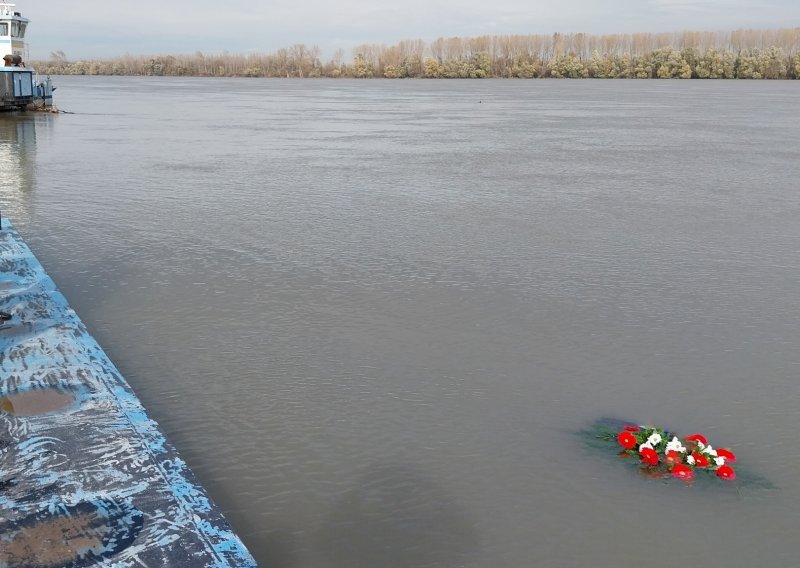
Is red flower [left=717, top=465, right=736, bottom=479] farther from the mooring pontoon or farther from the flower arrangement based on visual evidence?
the mooring pontoon

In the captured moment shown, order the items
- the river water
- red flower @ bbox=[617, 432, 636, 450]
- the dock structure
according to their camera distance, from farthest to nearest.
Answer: red flower @ bbox=[617, 432, 636, 450] → the river water → the dock structure

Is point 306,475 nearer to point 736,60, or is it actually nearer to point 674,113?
point 674,113

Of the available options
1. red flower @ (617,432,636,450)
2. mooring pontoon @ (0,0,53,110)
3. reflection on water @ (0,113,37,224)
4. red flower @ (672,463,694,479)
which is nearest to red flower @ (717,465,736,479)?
red flower @ (672,463,694,479)

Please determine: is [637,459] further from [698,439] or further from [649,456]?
[698,439]

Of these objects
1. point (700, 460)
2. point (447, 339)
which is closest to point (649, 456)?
point (700, 460)

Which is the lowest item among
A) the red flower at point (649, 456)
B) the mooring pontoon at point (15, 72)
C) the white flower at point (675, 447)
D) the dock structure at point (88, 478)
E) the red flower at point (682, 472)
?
the red flower at point (682, 472)

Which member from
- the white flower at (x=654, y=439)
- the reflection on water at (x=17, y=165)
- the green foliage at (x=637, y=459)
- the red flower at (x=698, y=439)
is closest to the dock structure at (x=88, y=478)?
the green foliage at (x=637, y=459)

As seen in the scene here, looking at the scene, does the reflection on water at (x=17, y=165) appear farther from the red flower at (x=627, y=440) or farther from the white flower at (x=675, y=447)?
the white flower at (x=675, y=447)
